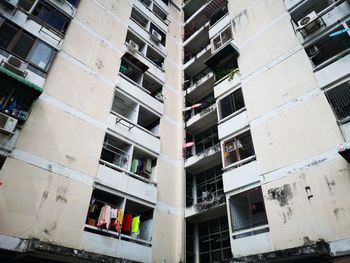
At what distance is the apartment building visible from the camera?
8.86 metres

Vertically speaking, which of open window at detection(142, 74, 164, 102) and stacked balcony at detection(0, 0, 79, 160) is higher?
open window at detection(142, 74, 164, 102)

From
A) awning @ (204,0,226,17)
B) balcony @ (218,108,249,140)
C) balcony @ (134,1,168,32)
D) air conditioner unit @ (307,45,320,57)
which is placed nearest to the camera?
air conditioner unit @ (307,45,320,57)

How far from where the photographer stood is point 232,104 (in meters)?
14.0

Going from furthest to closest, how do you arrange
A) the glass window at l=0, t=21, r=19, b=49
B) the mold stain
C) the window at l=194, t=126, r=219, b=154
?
the window at l=194, t=126, r=219, b=154 → the glass window at l=0, t=21, r=19, b=49 → the mold stain

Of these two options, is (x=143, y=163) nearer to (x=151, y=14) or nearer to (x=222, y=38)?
(x=222, y=38)

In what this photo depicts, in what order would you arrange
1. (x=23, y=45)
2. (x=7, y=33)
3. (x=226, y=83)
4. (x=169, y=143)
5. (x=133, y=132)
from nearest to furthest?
(x=7, y=33)
(x=23, y=45)
(x=133, y=132)
(x=226, y=83)
(x=169, y=143)

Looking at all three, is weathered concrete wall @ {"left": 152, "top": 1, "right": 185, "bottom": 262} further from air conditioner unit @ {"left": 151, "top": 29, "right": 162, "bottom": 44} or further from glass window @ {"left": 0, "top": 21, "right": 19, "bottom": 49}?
glass window @ {"left": 0, "top": 21, "right": 19, "bottom": 49}

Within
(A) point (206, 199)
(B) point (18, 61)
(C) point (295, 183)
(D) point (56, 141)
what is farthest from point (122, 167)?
(C) point (295, 183)

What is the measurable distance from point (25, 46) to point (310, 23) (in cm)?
1190

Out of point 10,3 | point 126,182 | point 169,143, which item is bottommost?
point 126,182

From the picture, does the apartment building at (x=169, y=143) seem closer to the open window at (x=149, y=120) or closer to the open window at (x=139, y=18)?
the open window at (x=149, y=120)

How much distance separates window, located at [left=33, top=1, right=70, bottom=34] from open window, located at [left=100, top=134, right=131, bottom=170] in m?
5.75

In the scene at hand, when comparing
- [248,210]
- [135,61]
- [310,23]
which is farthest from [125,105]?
[310,23]

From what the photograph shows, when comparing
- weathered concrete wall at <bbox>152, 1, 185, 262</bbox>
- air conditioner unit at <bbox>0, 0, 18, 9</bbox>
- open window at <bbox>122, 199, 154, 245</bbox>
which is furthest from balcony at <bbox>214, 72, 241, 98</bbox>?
air conditioner unit at <bbox>0, 0, 18, 9</bbox>
